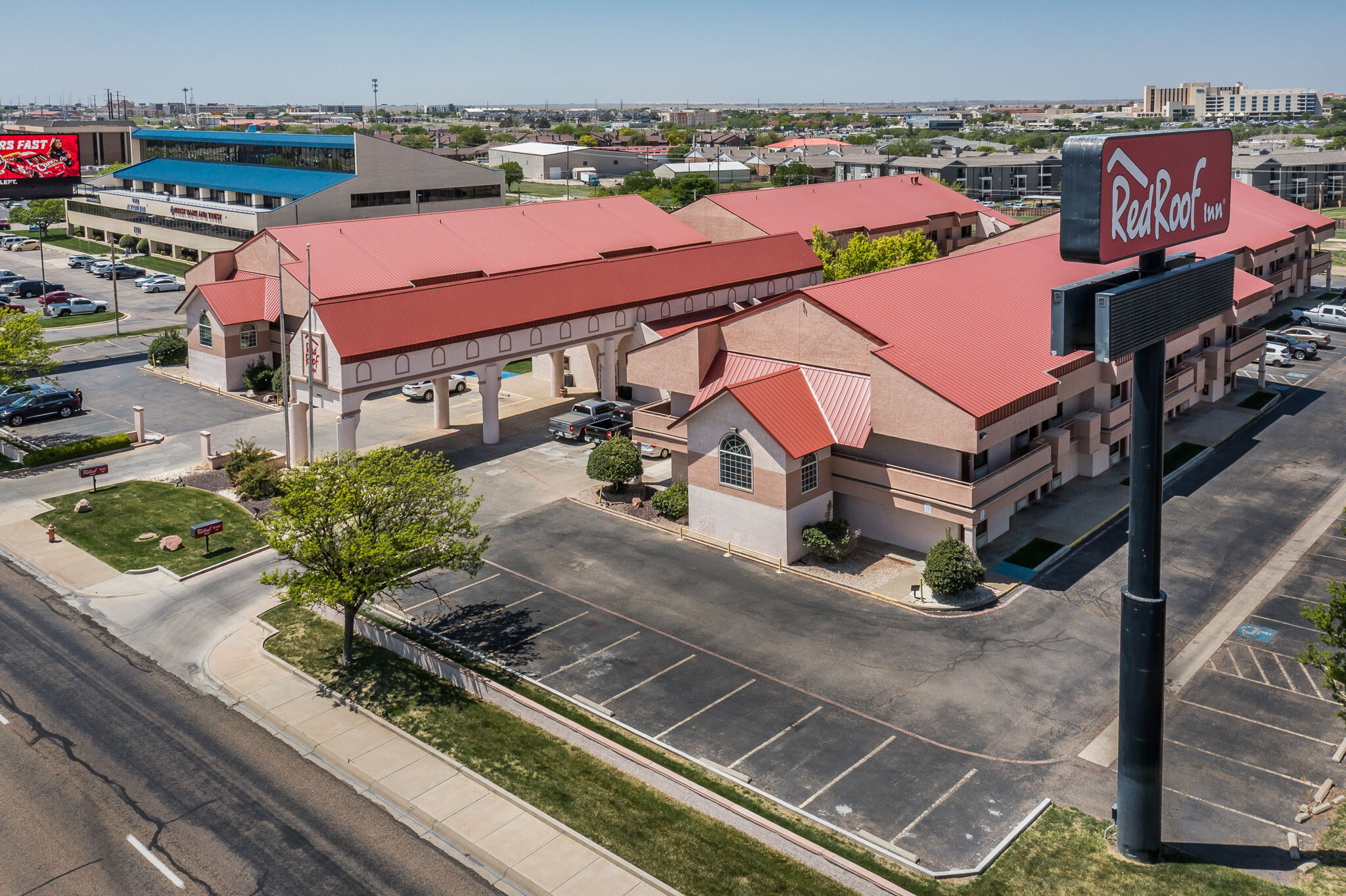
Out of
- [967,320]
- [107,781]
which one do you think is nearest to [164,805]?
[107,781]

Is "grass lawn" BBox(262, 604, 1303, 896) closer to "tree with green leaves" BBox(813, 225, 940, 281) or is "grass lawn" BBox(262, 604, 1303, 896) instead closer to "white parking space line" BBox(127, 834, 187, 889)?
"white parking space line" BBox(127, 834, 187, 889)

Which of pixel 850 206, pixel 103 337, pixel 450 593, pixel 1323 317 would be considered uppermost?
pixel 850 206

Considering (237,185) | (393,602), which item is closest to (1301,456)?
(393,602)

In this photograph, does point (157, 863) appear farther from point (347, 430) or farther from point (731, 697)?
point (347, 430)

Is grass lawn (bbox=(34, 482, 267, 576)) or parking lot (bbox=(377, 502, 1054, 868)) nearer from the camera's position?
parking lot (bbox=(377, 502, 1054, 868))

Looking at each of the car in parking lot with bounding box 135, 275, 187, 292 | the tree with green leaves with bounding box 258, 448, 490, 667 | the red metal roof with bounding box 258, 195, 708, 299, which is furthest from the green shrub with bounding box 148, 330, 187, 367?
Result: the tree with green leaves with bounding box 258, 448, 490, 667

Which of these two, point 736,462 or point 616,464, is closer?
point 736,462

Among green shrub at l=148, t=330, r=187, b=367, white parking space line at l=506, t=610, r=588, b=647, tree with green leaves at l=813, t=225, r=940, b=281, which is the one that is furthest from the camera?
green shrub at l=148, t=330, r=187, b=367
